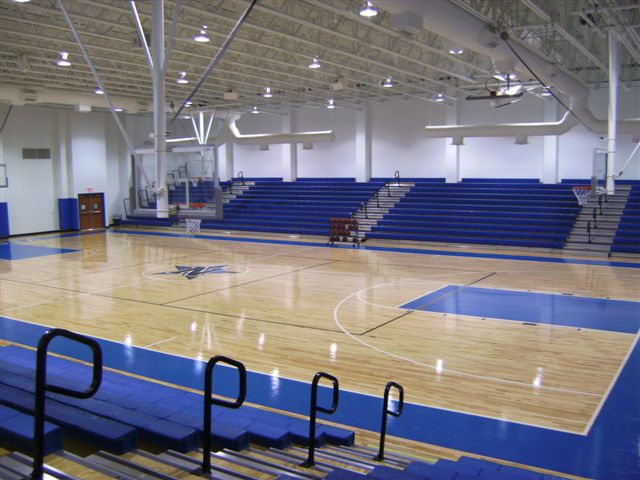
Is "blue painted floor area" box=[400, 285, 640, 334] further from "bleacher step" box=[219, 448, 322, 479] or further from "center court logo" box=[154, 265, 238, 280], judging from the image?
"bleacher step" box=[219, 448, 322, 479]

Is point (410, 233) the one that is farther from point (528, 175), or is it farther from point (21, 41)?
point (21, 41)

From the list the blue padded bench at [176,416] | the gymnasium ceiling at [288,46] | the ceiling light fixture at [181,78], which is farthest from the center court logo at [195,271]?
the blue padded bench at [176,416]

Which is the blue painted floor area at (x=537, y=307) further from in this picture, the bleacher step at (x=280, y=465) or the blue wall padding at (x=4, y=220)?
the blue wall padding at (x=4, y=220)

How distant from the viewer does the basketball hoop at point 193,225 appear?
1041 inches

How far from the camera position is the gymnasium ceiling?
12.6 m

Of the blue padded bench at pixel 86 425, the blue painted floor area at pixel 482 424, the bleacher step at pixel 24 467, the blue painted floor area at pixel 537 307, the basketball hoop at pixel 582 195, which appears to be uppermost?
the basketball hoop at pixel 582 195

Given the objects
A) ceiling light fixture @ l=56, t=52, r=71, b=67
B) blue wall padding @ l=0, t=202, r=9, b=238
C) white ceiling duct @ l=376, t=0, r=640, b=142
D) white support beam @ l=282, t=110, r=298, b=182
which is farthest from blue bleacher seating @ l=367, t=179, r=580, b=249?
blue wall padding @ l=0, t=202, r=9, b=238

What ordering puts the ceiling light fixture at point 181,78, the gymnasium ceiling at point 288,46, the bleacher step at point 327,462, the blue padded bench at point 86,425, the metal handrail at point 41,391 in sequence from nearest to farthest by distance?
the metal handrail at point 41,391
the blue padded bench at point 86,425
the bleacher step at point 327,462
the gymnasium ceiling at point 288,46
the ceiling light fixture at point 181,78

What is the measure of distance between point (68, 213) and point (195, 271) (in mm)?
13985

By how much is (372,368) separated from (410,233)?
47.8 feet

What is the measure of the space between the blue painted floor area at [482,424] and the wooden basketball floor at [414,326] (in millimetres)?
24

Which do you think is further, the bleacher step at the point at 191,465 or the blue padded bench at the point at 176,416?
the blue padded bench at the point at 176,416

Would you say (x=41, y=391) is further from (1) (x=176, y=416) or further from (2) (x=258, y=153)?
(2) (x=258, y=153)

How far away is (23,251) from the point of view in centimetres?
2094
